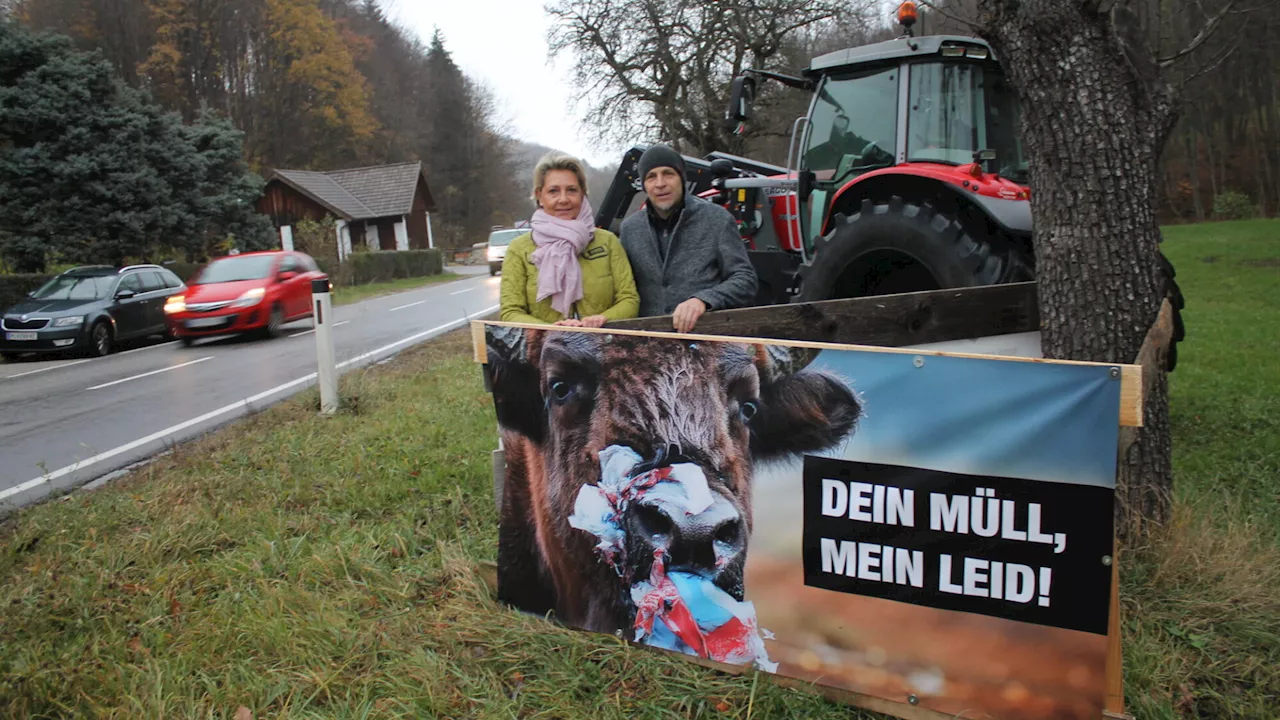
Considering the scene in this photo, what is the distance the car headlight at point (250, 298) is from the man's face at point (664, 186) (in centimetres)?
1322

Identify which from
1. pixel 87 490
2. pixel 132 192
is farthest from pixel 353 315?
pixel 87 490

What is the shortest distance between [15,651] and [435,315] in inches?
644

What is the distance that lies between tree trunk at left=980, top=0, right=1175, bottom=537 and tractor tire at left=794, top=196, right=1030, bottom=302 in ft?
3.64

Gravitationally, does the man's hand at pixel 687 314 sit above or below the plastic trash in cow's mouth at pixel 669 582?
above

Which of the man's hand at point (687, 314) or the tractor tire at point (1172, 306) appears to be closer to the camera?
the man's hand at point (687, 314)

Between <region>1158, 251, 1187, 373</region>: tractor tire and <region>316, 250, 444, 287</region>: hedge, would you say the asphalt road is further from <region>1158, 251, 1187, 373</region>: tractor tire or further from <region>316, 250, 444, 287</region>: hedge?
<region>316, 250, 444, 287</region>: hedge

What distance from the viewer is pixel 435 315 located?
63.4 feet

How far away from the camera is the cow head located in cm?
275

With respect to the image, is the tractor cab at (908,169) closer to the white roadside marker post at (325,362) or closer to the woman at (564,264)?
the woman at (564,264)

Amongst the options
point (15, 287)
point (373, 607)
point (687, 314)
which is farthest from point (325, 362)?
point (15, 287)

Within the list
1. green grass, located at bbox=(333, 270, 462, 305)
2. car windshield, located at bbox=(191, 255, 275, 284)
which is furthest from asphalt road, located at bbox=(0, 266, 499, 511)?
green grass, located at bbox=(333, 270, 462, 305)

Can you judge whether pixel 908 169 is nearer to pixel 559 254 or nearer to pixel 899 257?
pixel 899 257

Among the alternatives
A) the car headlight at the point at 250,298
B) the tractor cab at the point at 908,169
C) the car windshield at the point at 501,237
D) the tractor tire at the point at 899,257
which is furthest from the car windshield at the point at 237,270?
the car windshield at the point at 501,237

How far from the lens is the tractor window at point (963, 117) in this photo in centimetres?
589
